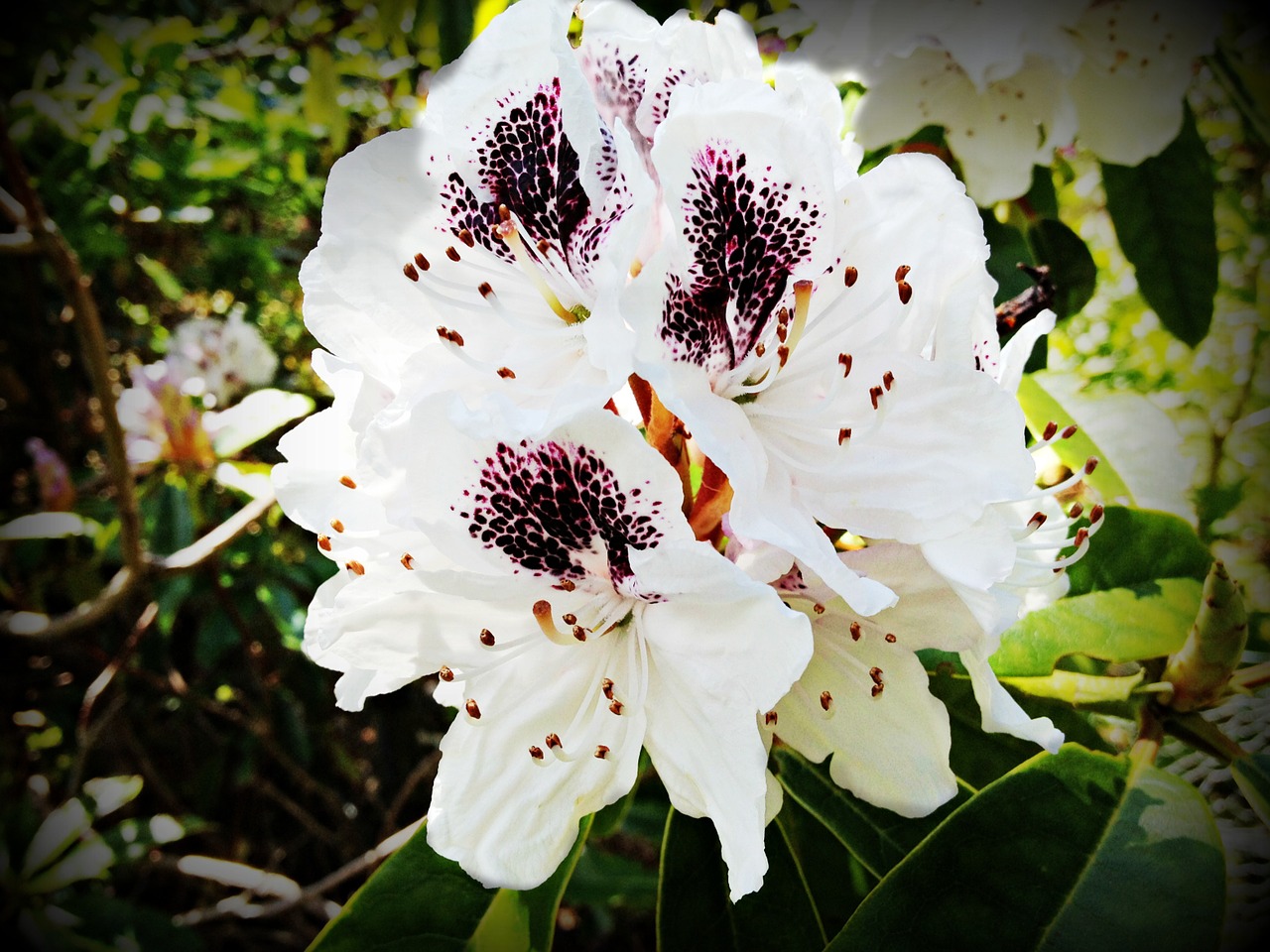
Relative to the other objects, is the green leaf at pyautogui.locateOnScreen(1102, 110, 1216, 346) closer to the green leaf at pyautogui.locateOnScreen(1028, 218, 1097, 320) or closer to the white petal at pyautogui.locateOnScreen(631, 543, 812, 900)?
the green leaf at pyautogui.locateOnScreen(1028, 218, 1097, 320)

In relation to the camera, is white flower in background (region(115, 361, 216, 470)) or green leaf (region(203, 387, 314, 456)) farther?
white flower in background (region(115, 361, 216, 470))

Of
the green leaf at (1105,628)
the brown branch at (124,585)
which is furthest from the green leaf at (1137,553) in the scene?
the brown branch at (124,585)

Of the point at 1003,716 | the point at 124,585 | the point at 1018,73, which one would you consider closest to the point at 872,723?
the point at 1003,716

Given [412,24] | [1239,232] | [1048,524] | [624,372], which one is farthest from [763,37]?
[1239,232]

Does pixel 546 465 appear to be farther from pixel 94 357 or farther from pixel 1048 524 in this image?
pixel 94 357

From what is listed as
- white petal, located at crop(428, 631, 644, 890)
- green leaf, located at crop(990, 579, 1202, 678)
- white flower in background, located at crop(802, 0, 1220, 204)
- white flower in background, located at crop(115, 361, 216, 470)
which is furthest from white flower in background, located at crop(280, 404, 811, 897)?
white flower in background, located at crop(115, 361, 216, 470)

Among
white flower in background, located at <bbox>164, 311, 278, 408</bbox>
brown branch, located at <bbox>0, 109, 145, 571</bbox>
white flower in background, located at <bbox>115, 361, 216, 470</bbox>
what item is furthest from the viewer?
white flower in background, located at <bbox>164, 311, 278, 408</bbox>

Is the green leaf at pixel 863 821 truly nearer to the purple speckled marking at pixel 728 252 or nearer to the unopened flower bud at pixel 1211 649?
the unopened flower bud at pixel 1211 649
